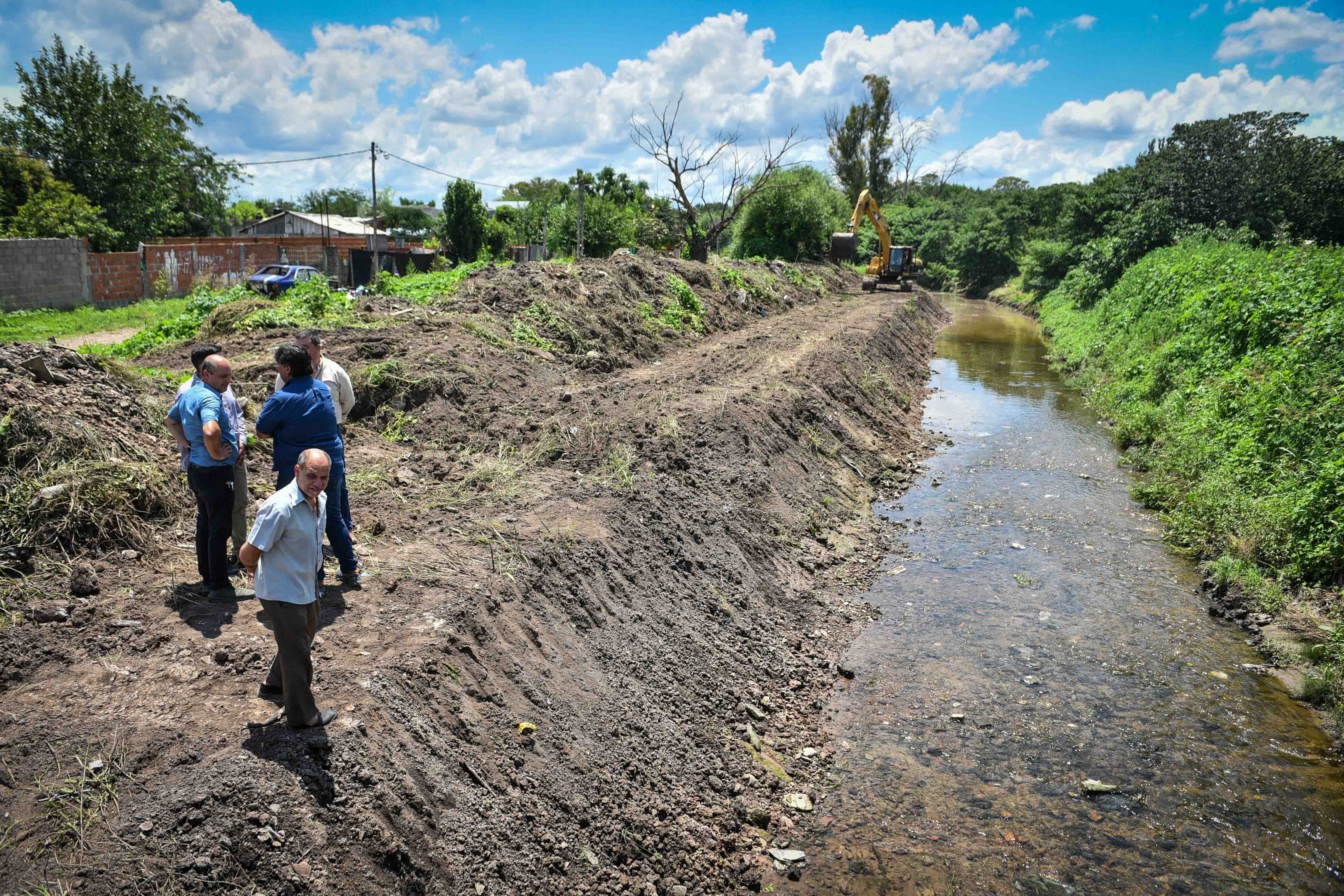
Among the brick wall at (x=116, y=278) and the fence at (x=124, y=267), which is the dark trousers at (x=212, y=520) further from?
the brick wall at (x=116, y=278)

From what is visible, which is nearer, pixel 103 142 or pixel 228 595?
pixel 228 595

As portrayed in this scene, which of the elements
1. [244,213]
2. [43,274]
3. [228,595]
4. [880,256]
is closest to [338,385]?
[228,595]

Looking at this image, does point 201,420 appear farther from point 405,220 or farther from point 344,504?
point 405,220

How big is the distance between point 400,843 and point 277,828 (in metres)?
0.54

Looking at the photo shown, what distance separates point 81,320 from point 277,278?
5478 mm

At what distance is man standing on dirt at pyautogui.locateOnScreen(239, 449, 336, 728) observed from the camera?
3.61m

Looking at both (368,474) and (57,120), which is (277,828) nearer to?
(368,474)

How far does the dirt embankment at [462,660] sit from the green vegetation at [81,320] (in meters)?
7.43

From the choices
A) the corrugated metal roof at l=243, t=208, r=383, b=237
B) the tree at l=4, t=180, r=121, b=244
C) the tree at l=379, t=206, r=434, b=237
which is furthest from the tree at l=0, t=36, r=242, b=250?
the tree at l=379, t=206, r=434, b=237

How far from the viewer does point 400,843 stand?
3.54 meters

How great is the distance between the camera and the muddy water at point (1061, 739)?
189 inches

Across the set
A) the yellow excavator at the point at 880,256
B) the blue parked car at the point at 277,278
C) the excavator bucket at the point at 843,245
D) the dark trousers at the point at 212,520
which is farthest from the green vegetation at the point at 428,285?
the yellow excavator at the point at 880,256

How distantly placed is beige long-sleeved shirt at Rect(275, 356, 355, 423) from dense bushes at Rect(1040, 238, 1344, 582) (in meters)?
9.49

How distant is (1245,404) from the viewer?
10.9 m
